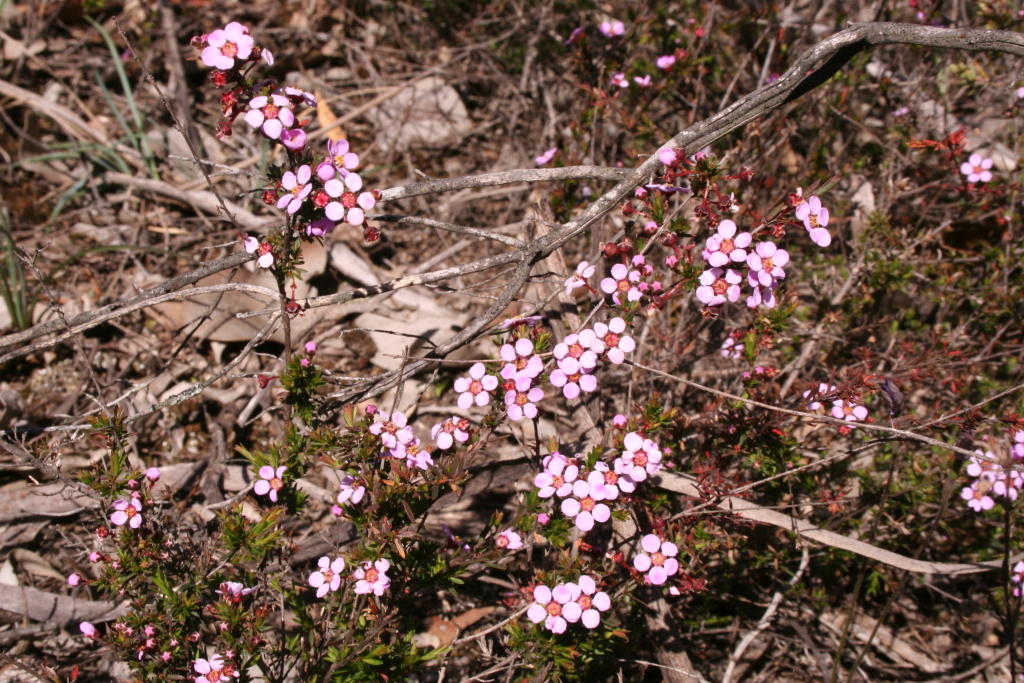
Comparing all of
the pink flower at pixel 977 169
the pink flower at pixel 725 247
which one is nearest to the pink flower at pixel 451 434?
the pink flower at pixel 725 247

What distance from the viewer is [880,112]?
17.1ft

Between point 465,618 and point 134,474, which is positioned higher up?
point 134,474

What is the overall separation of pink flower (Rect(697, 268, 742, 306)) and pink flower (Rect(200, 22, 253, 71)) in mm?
1802

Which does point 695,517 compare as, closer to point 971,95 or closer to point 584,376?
point 584,376

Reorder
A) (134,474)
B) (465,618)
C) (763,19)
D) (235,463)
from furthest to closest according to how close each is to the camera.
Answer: (763,19)
(235,463)
(465,618)
(134,474)

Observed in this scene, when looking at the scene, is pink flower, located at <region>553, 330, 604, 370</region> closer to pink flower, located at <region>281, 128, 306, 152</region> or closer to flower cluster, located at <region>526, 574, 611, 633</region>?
flower cluster, located at <region>526, 574, 611, 633</region>

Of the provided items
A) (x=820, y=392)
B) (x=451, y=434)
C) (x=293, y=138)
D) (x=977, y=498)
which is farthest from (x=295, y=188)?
(x=977, y=498)

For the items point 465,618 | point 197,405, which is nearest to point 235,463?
point 197,405

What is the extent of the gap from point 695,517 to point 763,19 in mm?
3951

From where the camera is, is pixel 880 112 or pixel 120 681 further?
pixel 880 112

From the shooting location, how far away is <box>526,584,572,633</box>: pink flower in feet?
7.62

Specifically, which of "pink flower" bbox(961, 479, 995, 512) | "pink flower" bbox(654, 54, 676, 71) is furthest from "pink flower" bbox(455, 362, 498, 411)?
"pink flower" bbox(654, 54, 676, 71)

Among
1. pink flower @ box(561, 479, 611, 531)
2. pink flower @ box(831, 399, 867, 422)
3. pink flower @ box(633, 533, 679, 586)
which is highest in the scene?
pink flower @ box(561, 479, 611, 531)

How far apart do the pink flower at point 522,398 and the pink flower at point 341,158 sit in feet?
3.26
